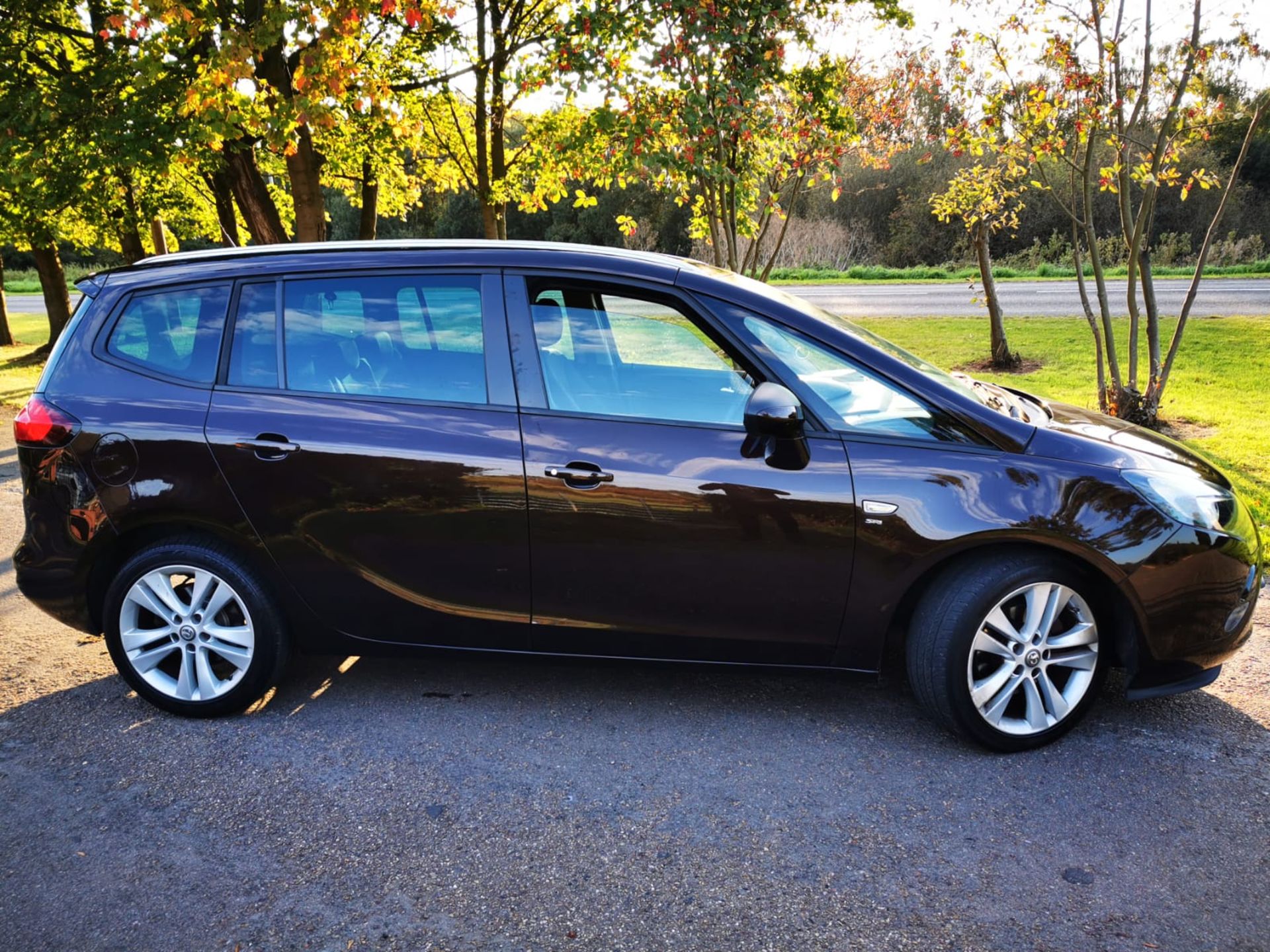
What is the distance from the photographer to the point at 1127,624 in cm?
331

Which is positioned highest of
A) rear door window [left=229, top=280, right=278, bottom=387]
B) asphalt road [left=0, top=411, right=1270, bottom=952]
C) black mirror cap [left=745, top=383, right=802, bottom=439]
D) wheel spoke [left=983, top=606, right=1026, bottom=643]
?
rear door window [left=229, top=280, right=278, bottom=387]

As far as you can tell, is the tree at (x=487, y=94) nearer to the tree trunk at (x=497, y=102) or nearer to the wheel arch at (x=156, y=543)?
the tree trunk at (x=497, y=102)

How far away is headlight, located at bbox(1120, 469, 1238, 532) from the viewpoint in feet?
10.6

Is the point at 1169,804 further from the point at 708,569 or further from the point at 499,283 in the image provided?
the point at 499,283

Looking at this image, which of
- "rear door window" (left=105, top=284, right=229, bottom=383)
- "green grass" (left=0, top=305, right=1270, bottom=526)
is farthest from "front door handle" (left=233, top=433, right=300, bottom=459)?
"green grass" (left=0, top=305, right=1270, bottom=526)

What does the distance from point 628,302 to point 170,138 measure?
9642mm

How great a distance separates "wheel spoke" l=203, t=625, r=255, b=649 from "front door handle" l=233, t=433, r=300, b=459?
0.70m

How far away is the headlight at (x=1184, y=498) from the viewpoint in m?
3.24

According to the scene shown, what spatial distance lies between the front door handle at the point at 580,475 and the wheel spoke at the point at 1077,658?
5.60 ft

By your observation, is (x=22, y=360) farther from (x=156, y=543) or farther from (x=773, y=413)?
(x=773, y=413)

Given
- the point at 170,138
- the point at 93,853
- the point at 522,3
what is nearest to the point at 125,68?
the point at 170,138

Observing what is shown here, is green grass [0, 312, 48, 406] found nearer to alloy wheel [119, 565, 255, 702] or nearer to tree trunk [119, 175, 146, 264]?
tree trunk [119, 175, 146, 264]

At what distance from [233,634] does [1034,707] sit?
3.02 metres

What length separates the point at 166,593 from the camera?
11.9ft
